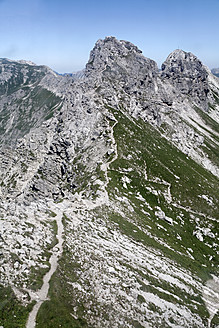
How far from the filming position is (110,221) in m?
61.8

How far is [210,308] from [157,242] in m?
22.7

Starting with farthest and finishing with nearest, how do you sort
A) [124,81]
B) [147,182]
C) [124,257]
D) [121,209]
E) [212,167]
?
[124,81] < [212,167] < [147,182] < [121,209] < [124,257]

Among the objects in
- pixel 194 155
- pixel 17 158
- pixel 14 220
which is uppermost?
pixel 194 155

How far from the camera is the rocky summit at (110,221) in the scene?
30906 millimetres

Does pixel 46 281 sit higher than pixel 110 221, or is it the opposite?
pixel 110 221

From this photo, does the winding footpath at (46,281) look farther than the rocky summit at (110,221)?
No

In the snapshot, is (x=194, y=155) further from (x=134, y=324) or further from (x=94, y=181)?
(x=134, y=324)

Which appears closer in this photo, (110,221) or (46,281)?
(46,281)

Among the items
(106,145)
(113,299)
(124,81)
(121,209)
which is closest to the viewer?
(113,299)

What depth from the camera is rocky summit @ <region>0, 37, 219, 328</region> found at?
101 feet

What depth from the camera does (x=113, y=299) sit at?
32312 millimetres

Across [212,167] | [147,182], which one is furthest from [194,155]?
[147,182]

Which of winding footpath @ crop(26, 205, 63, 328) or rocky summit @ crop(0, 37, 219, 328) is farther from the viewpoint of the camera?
rocky summit @ crop(0, 37, 219, 328)

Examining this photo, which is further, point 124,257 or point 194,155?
point 194,155
